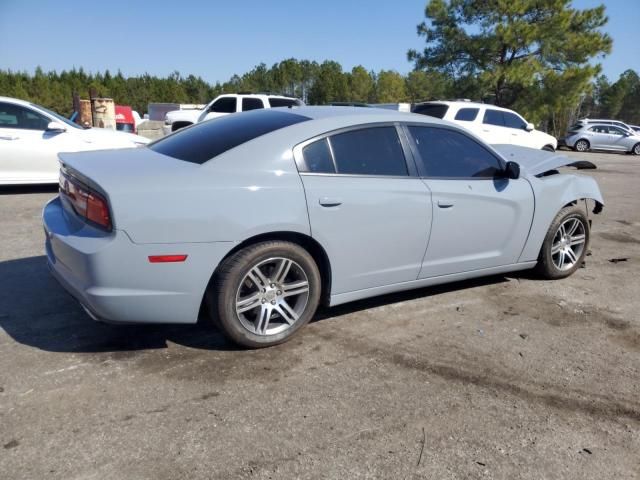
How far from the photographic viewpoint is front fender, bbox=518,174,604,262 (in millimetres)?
4414

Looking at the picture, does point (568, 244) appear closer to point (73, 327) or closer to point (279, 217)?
point (279, 217)

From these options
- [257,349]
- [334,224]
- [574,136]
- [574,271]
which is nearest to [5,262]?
[257,349]

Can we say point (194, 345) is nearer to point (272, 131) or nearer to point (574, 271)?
point (272, 131)

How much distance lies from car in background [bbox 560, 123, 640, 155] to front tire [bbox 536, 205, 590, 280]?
22.5 m

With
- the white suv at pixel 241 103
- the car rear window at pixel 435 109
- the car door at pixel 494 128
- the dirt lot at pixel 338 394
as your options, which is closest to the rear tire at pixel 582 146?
the car door at pixel 494 128

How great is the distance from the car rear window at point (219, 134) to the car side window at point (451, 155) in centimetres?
93

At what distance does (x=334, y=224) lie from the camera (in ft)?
10.9

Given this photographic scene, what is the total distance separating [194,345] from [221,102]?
12.9m

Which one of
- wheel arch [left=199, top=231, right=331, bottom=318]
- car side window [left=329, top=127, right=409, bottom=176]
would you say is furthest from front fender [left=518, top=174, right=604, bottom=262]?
wheel arch [left=199, top=231, right=331, bottom=318]

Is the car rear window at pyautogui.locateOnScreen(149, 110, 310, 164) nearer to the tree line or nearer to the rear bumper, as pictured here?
the rear bumper

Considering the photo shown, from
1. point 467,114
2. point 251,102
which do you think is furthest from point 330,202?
point 251,102

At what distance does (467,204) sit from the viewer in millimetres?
3912

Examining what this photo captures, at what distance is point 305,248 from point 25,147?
6.64 m

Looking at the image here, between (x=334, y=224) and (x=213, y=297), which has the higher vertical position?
(x=334, y=224)
